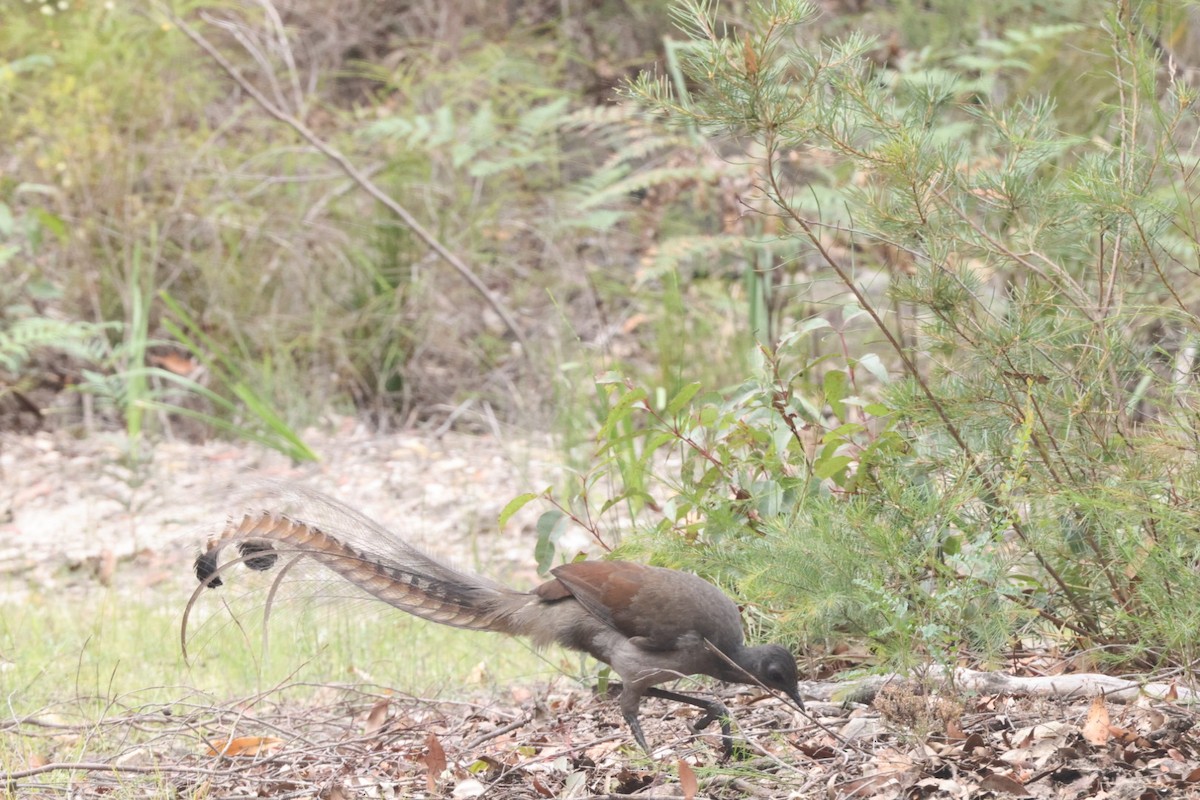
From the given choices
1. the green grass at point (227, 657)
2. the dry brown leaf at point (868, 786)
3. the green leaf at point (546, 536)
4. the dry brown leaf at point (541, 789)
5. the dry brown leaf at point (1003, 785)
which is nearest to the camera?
the dry brown leaf at point (1003, 785)

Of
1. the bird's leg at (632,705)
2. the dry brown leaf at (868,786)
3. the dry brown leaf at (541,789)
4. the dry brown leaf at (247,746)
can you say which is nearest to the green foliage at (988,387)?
the dry brown leaf at (868,786)

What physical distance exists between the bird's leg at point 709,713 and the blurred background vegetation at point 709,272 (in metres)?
0.30

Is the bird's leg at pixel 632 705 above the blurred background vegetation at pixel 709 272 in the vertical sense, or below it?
below

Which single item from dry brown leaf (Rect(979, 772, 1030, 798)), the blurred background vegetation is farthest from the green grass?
dry brown leaf (Rect(979, 772, 1030, 798))

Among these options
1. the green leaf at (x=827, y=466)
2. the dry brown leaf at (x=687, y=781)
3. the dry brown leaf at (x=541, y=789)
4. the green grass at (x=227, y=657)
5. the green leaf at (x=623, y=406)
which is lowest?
the green grass at (x=227, y=657)

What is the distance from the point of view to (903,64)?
27.6ft

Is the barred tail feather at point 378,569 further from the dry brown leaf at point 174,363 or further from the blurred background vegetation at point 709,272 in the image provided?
the dry brown leaf at point 174,363

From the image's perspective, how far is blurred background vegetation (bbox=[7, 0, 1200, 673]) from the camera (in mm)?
3133

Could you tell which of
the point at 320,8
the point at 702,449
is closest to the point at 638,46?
the point at 320,8

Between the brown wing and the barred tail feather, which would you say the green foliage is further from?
the barred tail feather

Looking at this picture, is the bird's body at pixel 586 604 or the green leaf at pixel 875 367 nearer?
the bird's body at pixel 586 604

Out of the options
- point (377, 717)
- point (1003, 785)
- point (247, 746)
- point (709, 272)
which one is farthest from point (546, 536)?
point (709, 272)

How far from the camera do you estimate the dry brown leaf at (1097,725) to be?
117 inches

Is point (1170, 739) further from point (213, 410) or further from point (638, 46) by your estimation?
point (638, 46)
